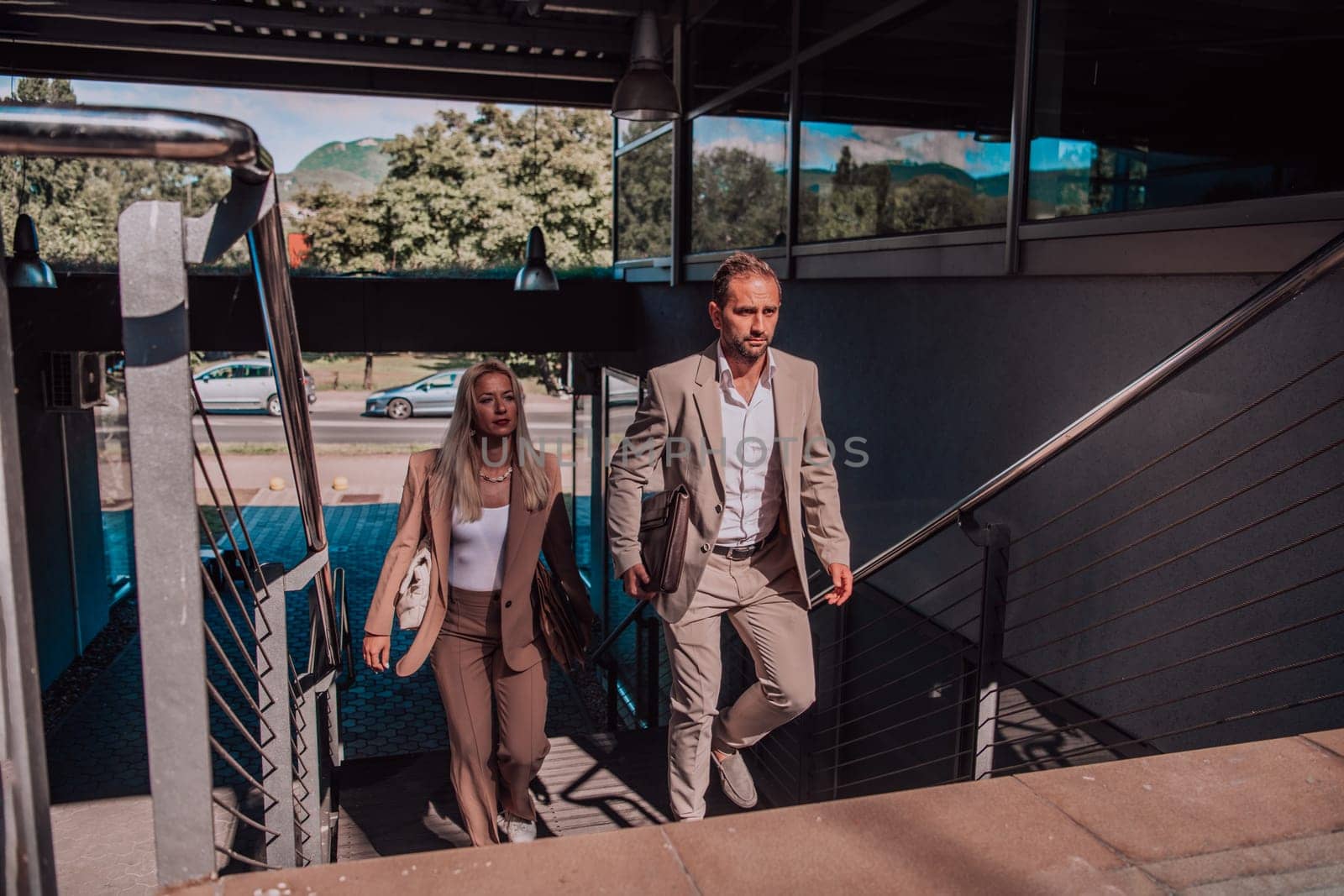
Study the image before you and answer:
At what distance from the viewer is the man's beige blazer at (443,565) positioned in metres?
3.63

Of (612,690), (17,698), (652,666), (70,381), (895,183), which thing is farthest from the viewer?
(70,381)

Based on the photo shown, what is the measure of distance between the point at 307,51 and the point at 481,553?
31.7ft

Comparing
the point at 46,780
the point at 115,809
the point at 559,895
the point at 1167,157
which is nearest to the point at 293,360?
the point at 46,780

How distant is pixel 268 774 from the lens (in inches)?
99.4

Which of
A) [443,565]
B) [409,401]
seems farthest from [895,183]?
[409,401]

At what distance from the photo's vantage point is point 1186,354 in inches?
101

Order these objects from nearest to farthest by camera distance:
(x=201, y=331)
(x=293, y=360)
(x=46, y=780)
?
(x=46, y=780) < (x=293, y=360) < (x=201, y=331)

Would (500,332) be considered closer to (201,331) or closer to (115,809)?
(201,331)

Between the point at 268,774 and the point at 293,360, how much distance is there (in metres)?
1.09

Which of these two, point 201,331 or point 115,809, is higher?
point 201,331

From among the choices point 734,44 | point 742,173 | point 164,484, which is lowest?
point 164,484

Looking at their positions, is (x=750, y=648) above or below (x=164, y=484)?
below

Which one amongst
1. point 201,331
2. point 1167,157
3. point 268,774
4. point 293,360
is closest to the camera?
point 293,360

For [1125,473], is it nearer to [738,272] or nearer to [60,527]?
[738,272]
